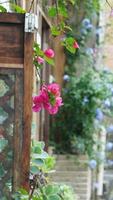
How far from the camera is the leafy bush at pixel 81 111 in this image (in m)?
6.28

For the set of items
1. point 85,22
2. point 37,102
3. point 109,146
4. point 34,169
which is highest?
point 85,22

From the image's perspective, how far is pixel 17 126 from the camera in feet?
6.82

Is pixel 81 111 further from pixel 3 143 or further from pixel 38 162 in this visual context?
pixel 3 143

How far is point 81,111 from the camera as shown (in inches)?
251

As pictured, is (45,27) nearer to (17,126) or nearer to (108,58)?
(108,58)

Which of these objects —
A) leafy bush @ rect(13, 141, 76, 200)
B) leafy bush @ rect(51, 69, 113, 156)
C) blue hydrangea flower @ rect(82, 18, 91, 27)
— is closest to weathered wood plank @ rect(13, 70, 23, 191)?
leafy bush @ rect(13, 141, 76, 200)

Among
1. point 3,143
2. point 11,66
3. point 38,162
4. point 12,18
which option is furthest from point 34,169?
point 12,18

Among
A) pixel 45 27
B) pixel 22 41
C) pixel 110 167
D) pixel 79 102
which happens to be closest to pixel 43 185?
pixel 22 41

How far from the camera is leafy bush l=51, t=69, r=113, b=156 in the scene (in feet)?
20.6

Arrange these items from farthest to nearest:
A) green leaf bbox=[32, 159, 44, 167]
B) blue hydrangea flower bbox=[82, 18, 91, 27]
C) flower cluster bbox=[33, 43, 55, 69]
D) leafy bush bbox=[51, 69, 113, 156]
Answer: blue hydrangea flower bbox=[82, 18, 91, 27] → leafy bush bbox=[51, 69, 113, 156] → flower cluster bbox=[33, 43, 55, 69] → green leaf bbox=[32, 159, 44, 167]

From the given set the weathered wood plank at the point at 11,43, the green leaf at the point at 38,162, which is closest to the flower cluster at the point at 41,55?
the weathered wood plank at the point at 11,43

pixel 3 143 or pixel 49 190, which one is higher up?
pixel 3 143

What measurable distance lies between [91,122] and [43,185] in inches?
161

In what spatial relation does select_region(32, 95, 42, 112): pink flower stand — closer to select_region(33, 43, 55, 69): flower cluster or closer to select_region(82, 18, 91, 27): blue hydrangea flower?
select_region(33, 43, 55, 69): flower cluster
